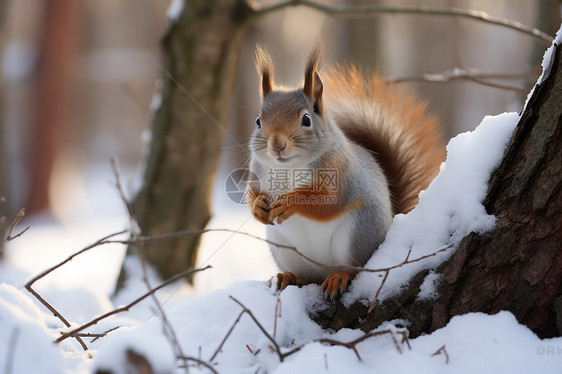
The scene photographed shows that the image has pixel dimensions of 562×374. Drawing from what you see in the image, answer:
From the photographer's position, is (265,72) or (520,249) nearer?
(520,249)

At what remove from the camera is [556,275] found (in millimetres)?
1020

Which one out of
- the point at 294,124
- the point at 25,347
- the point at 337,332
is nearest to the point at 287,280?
the point at 337,332

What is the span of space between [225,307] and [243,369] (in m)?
0.20

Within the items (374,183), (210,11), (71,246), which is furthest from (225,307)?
(71,246)

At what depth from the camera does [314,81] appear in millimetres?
1584

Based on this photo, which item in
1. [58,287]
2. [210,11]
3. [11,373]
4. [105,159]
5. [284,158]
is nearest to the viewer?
[11,373]

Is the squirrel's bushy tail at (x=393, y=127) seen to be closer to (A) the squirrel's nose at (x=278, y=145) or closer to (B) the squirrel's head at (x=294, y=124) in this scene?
(B) the squirrel's head at (x=294, y=124)

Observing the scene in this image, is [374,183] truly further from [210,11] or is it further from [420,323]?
[210,11]

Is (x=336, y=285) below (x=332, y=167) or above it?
below

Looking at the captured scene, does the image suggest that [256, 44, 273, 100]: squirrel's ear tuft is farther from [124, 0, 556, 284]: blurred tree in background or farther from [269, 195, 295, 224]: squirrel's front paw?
[124, 0, 556, 284]: blurred tree in background

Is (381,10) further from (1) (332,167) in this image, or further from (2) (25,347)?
(2) (25,347)

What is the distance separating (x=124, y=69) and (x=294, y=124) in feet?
41.0

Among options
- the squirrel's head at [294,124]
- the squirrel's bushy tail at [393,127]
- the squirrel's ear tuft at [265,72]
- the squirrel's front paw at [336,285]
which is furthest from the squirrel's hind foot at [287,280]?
the squirrel's ear tuft at [265,72]

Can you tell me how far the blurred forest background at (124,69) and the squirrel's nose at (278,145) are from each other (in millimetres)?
294
